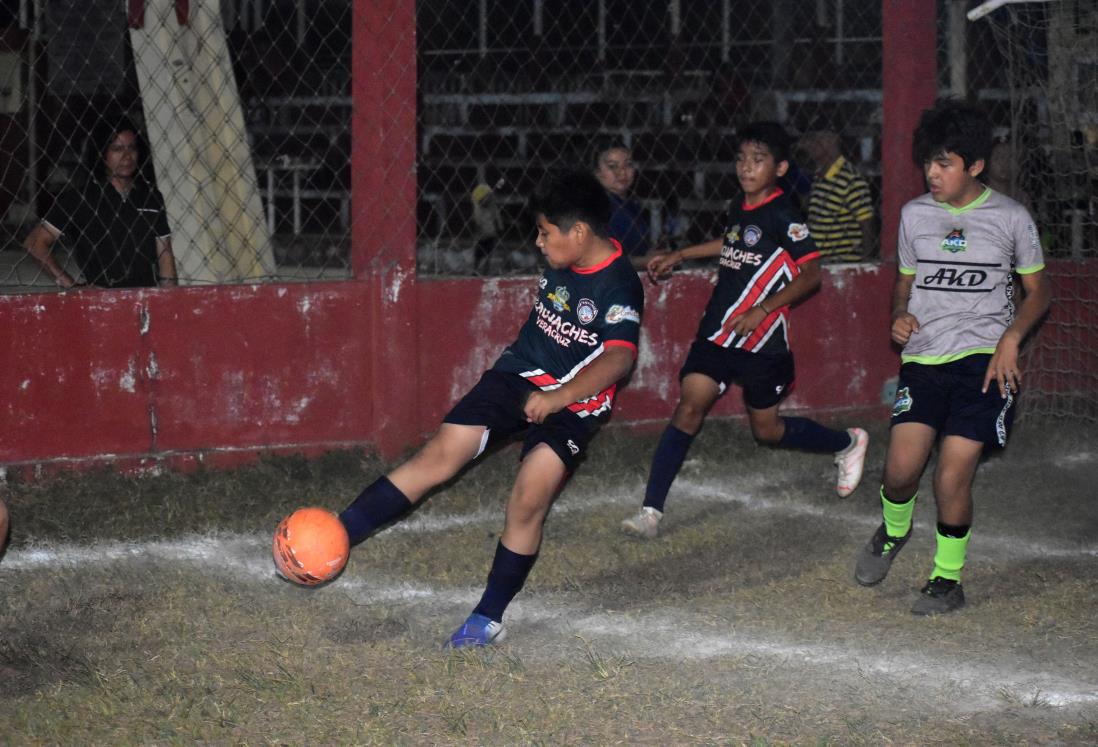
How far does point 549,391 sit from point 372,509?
781 mm

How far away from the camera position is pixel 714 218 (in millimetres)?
12242

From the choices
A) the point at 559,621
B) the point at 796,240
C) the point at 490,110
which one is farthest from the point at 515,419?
the point at 490,110

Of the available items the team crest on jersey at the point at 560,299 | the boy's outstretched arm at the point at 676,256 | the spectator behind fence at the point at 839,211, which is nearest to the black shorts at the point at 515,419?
the team crest on jersey at the point at 560,299

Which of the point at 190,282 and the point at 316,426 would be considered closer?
the point at 316,426

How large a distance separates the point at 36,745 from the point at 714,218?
29.7 feet

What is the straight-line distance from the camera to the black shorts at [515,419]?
4941 millimetres

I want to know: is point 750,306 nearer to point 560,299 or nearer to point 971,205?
point 971,205

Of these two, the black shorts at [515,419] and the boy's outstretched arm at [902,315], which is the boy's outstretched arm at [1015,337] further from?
the black shorts at [515,419]

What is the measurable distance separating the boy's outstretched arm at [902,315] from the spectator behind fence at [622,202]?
1.81m

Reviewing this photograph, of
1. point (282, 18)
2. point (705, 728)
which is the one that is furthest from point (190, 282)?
point (282, 18)

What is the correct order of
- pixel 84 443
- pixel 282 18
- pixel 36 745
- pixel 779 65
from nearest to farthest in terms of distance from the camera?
pixel 36 745 < pixel 84 443 < pixel 779 65 < pixel 282 18

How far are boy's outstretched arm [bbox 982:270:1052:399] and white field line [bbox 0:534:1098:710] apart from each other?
1093 millimetres

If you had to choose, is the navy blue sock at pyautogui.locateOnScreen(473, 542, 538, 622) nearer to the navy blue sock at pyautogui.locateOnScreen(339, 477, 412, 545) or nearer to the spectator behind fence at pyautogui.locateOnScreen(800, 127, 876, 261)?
the navy blue sock at pyautogui.locateOnScreen(339, 477, 412, 545)

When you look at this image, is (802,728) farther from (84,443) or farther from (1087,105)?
(1087,105)
